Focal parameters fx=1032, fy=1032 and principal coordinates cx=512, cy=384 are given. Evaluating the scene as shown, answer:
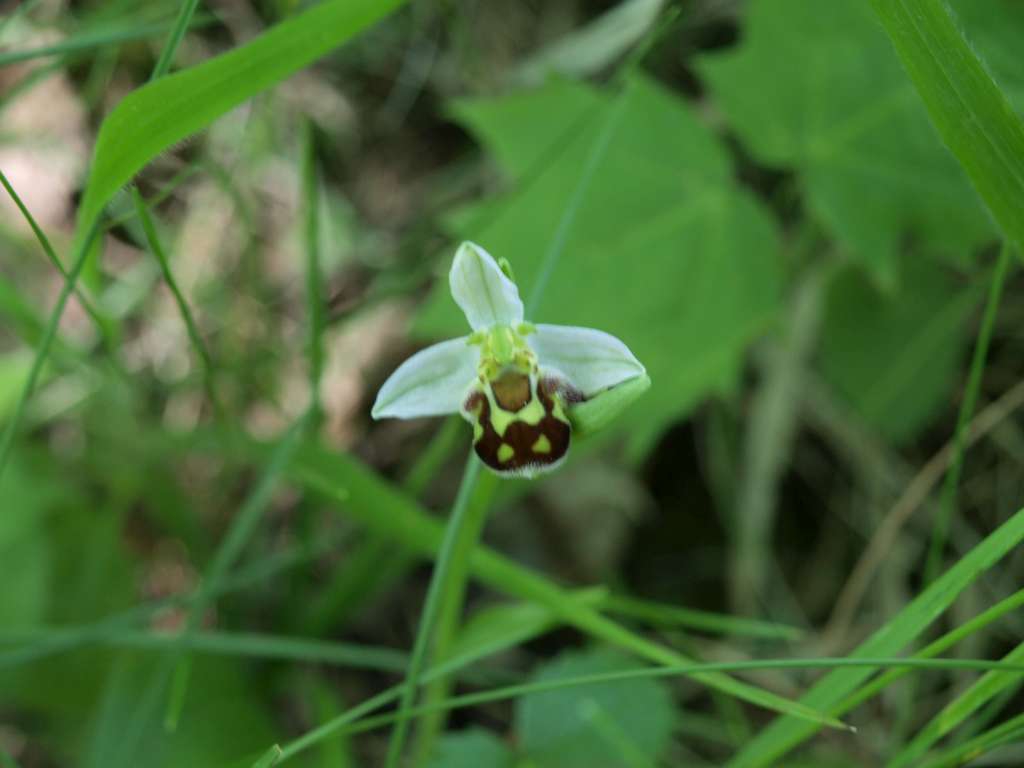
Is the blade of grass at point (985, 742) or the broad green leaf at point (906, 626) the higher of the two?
the broad green leaf at point (906, 626)

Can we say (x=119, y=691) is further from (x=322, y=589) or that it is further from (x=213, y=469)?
(x=213, y=469)

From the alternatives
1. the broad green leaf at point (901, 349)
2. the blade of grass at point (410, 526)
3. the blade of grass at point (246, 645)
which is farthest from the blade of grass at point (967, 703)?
the broad green leaf at point (901, 349)

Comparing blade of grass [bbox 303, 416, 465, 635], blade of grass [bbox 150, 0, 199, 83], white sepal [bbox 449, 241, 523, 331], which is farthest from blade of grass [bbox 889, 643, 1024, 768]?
blade of grass [bbox 150, 0, 199, 83]

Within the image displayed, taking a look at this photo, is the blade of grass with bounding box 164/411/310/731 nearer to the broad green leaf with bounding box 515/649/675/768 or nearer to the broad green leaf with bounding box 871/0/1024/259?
the broad green leaf with bounding box 515/649/675/768

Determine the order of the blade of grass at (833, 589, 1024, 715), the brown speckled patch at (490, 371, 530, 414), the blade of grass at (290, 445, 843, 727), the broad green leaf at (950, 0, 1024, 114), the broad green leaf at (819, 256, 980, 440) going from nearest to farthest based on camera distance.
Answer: the blade of grass at (833, 589, 1024, 715)
the brown speckled patch at (490, 371, 530, 414)
the blade of grass at (290, 445, 843, 727)
the broad green leaf at (950, 0, 1024, 114)
the broad green leaf at (819, 256, 980, 440)

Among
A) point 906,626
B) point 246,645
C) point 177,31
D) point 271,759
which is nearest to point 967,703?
point 906,626

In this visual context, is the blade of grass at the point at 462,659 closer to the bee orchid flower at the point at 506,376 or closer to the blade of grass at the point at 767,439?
the bee orchid flower at the point at 506,376

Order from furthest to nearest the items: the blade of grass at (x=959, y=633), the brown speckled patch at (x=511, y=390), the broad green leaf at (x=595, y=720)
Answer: the broad green leaf at (x=595, y=720), the brown speckled patch at (x=511, y=390), the blade of grass at (x=959, y=633)
